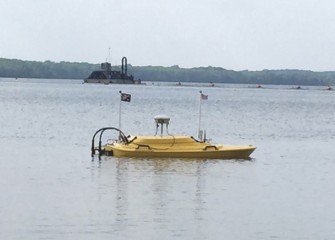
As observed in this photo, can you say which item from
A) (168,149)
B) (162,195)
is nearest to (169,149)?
(168,149)

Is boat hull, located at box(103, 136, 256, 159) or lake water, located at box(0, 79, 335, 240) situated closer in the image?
lake water, located at box(0, 79, 335, 240)

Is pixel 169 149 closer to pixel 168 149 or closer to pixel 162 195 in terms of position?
pixel 168 149

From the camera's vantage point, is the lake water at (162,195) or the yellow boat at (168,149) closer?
the lake water at (162,195)

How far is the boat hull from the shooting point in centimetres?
4166

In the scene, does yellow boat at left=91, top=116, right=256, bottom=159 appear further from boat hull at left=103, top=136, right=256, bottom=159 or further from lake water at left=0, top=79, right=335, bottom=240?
lake water at left=0, top=79, right=335, bottom=240

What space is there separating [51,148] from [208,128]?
2572cm

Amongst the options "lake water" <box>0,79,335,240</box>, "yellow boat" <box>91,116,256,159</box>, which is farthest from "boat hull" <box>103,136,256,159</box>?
"lake water" <box>0,79,335,240</box>

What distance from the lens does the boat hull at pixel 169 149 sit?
41656 millimetres

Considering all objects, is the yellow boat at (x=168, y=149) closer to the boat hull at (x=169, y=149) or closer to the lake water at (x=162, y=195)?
the boat hull at (x=169, y=149)

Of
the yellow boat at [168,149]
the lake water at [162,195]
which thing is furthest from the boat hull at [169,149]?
the lake water at [162,195]

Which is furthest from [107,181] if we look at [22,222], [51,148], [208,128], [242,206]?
[208,128]

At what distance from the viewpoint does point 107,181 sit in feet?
113

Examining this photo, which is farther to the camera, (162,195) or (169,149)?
(169,149)

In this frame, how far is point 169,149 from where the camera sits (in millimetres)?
41719
